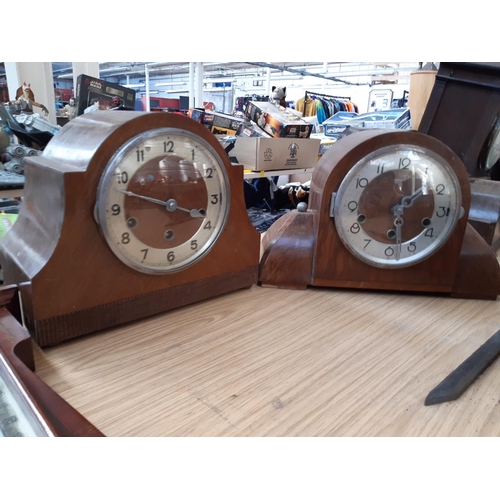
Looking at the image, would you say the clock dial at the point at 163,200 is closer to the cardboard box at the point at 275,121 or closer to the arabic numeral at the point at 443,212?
the arabic numeral at the point at 443,212

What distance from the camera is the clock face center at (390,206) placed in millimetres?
723

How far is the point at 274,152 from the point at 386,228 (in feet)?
3.41

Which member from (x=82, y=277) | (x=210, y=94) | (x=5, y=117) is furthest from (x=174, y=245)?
(x=210, y=94)

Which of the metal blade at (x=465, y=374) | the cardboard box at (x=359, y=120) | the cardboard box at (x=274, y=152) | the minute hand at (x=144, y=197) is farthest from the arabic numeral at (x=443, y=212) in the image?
the cardboard box at (x=359, y=120)

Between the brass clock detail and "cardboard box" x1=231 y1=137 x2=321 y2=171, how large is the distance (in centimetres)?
89

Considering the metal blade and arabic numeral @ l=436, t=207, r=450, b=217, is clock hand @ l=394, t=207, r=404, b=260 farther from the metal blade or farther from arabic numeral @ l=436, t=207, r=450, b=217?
the metal blade

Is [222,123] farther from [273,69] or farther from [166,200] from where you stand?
[273,69]

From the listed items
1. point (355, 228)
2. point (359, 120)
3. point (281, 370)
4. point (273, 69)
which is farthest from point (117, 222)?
point (273, 69)

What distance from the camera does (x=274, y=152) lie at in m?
1.70

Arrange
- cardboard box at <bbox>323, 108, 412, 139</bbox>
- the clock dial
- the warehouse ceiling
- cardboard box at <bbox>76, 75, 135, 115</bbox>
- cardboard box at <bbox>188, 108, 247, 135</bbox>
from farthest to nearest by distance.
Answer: the warehouse ceiling, cardboard box at <bbox>323, 108, 412, 139</bbox>, cardboard box at <bbox>188, 108, 247, 135</bbox>, cardboard box at <bbox>76, 75, 135, 115</bbox>, the clock dial

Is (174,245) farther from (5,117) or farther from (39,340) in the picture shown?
(5,117)

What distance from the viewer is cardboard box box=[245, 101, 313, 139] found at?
5.57 feet

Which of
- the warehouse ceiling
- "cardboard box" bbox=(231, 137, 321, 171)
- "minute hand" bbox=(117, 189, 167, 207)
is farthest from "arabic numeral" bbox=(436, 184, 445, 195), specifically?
the warehouse ceiling

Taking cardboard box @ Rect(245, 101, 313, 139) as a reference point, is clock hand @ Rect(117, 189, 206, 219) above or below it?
below
